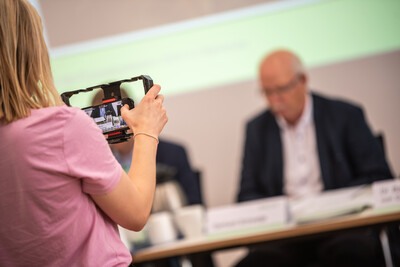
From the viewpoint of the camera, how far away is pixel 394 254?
2.04 m

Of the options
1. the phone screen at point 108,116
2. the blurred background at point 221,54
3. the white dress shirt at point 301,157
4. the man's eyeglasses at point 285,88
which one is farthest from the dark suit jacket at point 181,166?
the phone screen at point 108,116

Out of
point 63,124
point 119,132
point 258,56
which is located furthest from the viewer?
point 258,56

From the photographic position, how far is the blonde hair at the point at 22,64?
0.87 m

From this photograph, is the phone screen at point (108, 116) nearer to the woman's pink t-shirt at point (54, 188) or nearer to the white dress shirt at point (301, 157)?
the woman's pink t-shirt at point (54, 188)

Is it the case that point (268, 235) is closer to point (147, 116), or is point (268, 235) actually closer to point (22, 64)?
point (147, 116)

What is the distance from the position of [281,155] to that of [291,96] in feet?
1.17

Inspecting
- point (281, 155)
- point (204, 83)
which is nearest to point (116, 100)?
point (281, 155)

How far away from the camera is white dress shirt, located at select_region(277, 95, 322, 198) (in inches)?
102

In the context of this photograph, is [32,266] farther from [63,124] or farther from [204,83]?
[204,83]

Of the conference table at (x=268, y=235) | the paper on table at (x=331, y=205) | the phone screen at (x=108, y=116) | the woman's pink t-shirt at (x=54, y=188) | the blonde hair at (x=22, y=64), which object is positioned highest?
the blonde hair at (x=22, y=64)

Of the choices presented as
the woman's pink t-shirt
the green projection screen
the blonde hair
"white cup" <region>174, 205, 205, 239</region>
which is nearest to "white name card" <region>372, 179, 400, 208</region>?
"white cup" <region>174, 205, 205, 239</region>

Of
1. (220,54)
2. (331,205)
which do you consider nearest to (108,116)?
(331,205)

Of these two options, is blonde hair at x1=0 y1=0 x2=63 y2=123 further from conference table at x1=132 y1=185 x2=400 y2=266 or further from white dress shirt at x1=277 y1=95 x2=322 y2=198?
white dress shirt at x1=277 y1=95 x2=322 y2=198

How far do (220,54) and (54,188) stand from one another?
2.61 metres
